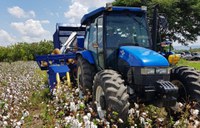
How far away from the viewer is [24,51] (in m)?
54.1

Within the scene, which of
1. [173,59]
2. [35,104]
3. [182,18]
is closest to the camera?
[173,59]

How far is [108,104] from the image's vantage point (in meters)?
5.37

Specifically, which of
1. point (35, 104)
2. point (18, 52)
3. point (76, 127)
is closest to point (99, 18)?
point (35, 104)

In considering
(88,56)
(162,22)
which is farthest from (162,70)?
(88,56)

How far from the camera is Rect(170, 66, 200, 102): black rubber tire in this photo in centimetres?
596

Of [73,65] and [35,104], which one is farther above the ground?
[73,65]

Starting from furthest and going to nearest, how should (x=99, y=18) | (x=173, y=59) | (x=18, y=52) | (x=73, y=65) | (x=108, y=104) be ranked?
(x=18, y=52), (x=73, y=65), (x=99, y=18), (x=173, y=59), (x=108, y=104)

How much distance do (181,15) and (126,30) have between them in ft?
99.8

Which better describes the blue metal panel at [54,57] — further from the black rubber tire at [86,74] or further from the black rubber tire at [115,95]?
the black rubber tire at [115,95]

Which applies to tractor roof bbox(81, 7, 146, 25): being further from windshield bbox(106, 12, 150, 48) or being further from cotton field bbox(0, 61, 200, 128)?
cotton field bbox(0, 61, 200, 128)

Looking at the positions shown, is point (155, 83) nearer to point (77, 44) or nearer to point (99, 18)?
point (99, 18)

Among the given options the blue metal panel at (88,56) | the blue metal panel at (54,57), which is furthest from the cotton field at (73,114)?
the blue metal panel at (88,56)

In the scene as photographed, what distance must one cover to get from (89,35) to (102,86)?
2682mm

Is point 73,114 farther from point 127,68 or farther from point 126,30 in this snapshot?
point 126,30
